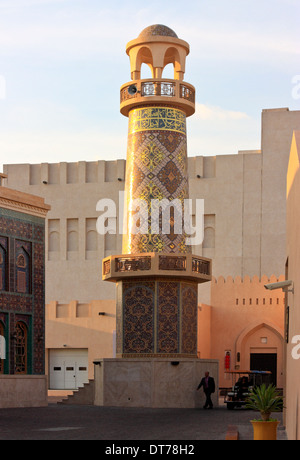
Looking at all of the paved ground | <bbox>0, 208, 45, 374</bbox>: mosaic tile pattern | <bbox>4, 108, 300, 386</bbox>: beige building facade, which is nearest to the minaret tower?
<bbox>0, 208, 45, 374</bbox>: mosaic tile pattern

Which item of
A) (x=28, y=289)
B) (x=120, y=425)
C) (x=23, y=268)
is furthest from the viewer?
(x=28, y=289)

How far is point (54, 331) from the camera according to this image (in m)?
40.2

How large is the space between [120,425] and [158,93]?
13884 mm

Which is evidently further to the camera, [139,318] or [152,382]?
[139,318]

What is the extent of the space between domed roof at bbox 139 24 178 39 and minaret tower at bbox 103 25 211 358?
32 mm

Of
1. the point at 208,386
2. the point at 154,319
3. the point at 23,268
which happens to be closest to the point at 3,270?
the point at 23,268

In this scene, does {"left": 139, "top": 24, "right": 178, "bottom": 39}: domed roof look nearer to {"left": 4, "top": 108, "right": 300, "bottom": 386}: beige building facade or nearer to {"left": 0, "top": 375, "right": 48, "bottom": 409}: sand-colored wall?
{"left": 0, "top": 375, "right": 48, "bottom": 409}: sand-colored wall

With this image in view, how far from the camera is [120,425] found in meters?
18.9

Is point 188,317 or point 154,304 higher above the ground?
point 154,304

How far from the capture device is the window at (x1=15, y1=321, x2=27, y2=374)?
93.6 feet

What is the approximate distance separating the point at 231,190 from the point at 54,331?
462 inches

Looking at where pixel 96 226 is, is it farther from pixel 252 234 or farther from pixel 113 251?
pixel 252 234

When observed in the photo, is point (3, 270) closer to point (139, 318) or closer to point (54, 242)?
point (139, 318)

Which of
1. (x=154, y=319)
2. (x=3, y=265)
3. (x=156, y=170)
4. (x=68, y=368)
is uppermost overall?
(x=156, y=170)
